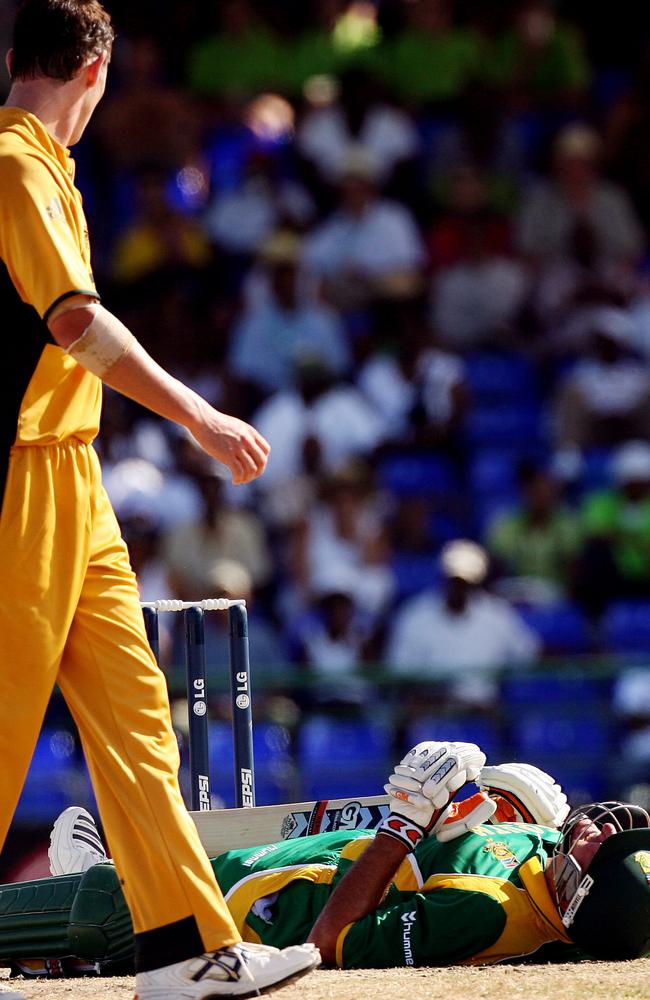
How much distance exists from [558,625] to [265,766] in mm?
2096

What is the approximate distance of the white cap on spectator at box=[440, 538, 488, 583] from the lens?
9.66 m

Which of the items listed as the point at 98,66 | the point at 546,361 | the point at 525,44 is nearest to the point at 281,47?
the point at 525,44

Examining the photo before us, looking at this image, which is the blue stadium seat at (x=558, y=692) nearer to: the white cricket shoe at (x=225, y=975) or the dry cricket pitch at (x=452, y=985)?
the dry cricket pitch at (x=452, y=985)

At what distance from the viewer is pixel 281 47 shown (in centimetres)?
1366

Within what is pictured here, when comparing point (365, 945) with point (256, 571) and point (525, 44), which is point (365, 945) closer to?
point (256, 571)

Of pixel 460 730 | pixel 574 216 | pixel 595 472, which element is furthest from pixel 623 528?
pixel 574 216

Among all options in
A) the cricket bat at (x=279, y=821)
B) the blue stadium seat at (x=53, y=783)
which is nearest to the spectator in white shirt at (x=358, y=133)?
the blue stadium seat at (x=53, y=783)

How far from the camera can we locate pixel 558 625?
9.83 m

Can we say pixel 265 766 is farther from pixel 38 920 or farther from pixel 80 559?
pixel 80 559

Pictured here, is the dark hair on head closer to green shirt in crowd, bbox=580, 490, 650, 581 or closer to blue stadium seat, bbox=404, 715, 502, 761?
blue stadium seat, bbox=404, 715, 502, 761

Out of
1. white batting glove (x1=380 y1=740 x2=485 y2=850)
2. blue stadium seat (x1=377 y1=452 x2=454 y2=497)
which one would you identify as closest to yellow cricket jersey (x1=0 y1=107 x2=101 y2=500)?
white batting glove (x1=380 y1=740 x2=485 y2=850)

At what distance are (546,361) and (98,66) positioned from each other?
26.9ft

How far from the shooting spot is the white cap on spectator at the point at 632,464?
1027cm

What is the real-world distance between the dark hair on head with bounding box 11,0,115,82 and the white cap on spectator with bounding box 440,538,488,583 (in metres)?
6.16
